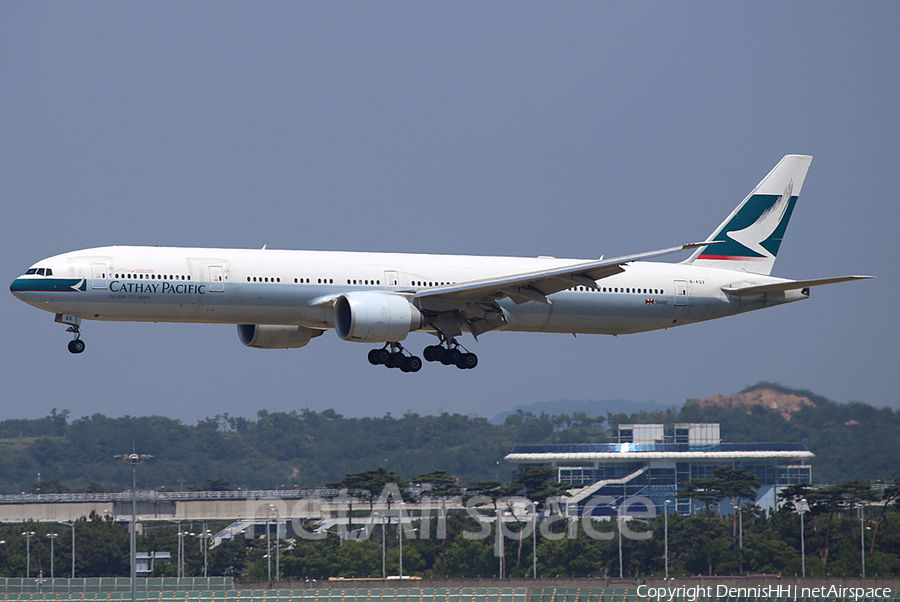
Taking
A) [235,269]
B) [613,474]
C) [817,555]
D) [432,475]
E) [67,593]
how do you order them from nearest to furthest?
[235,269]
[67,593]
[817,555]
[432,475]
[613,474]

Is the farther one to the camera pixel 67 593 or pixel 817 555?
pixel 817 555

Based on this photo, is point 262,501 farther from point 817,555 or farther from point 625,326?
point 625,326

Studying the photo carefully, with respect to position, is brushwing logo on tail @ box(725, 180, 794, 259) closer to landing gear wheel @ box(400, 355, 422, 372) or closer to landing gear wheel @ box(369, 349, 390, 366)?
landing gear wheel @ box(400, 355, 422, 372)

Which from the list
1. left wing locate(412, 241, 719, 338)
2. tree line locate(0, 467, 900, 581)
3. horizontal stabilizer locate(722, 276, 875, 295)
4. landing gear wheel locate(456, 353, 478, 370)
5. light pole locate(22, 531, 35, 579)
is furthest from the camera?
light pole locate(22, 531, 35, 579)

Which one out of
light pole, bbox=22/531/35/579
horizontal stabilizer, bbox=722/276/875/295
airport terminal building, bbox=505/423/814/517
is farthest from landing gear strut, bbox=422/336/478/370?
airport terminal building, bbox=505/423/814/517

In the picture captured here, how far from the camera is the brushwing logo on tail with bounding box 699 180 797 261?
179 feet

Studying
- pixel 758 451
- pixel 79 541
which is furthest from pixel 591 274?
pixel 758 451

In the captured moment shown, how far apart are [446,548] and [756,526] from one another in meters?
26.5

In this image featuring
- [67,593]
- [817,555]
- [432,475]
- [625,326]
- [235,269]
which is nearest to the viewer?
[235,269]

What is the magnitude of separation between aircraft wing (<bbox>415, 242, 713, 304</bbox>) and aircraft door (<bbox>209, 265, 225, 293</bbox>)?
7260 millimetres

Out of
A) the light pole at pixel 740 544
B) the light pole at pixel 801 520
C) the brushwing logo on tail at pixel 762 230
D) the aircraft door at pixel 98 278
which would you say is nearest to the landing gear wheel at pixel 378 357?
the aircraft door at pixel 98 278

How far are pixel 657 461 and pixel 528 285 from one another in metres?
132

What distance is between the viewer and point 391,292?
45.6m

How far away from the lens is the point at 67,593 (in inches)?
2628
